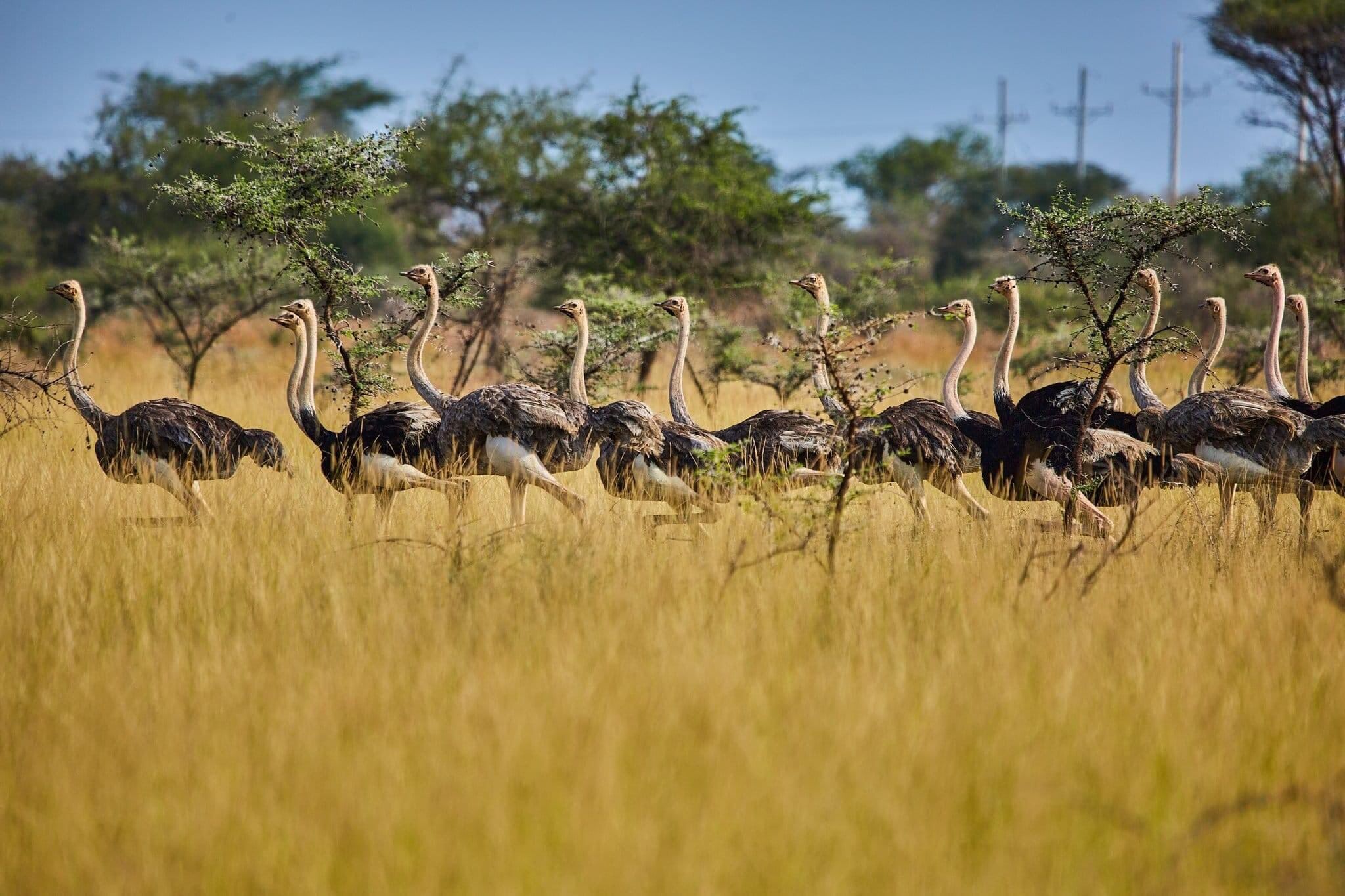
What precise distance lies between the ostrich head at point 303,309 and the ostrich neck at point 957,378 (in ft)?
11.4

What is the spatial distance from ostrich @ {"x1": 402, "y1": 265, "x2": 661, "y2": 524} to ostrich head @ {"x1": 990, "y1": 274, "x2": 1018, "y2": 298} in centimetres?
240

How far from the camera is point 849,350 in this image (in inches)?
196

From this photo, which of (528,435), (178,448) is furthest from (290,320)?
(528,435)

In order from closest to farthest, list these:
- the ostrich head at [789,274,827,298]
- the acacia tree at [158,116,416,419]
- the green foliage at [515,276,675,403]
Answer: the ostrich head at [789,274,827,298] → the acacia tree at [158,116,416,419] → the green foliage at [515,276,675,403]

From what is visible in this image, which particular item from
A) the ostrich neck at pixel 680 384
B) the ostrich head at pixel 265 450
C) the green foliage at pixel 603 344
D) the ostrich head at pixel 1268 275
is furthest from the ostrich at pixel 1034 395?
the ostrich head at pixel 265 450

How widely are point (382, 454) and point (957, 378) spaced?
309 cm

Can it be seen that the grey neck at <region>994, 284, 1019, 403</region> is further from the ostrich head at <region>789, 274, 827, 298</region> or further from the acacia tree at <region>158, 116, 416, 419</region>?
the acacia tree at <region>158, 116, 416, 419</region>

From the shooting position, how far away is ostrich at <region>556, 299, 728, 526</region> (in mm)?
6027

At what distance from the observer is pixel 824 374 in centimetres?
704

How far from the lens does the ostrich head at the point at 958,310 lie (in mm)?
6202

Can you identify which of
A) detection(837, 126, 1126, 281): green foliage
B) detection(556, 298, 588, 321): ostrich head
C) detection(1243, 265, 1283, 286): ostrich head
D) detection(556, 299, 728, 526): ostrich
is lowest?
detection(556, 299, 728, 526): ostrich

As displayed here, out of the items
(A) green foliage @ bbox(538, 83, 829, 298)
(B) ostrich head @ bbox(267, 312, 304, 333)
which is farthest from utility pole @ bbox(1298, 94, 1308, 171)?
(B) ostrich head @ bbox(267, 312, 304, 333)

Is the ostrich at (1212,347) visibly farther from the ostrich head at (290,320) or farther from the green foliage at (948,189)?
the green foliage at (948,189)

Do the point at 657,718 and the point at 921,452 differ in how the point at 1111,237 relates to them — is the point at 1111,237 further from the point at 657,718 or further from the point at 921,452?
the point at 657,718
